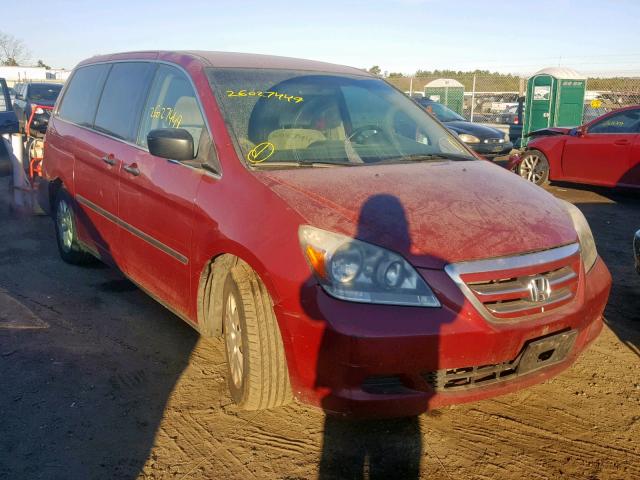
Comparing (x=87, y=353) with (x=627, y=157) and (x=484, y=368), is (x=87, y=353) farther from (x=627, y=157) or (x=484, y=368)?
(x=627, y=157)

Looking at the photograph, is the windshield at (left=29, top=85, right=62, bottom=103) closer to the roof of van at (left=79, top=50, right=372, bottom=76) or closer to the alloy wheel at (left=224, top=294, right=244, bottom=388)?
the roof of van at (left=79, top=50, right=372, bottom=76)

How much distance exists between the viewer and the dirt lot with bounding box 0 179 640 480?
8.93 feet

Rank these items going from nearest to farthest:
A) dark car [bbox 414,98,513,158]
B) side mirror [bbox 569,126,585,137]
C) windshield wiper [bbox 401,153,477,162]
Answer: windshield wiper [bbox 401,153,477,162] → side mirror [bbox 569,126,585,137] → dark car [bbox 414,98,513,158]

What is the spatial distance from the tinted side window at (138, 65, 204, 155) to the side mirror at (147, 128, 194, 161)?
0.55 ft

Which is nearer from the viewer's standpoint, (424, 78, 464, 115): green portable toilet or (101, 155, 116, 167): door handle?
(101, 155, 116, 167): door handle

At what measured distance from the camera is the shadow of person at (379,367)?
248cm

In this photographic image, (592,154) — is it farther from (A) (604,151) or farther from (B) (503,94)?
(B) (503,94)

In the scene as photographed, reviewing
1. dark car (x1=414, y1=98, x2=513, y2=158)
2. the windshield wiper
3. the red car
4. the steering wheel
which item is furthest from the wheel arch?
dark car (x1=414, y1=98, x2=513, y2=158)

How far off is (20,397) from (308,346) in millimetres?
1749

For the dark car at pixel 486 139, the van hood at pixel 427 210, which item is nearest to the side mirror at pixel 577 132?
the dark car at pixel 486 139

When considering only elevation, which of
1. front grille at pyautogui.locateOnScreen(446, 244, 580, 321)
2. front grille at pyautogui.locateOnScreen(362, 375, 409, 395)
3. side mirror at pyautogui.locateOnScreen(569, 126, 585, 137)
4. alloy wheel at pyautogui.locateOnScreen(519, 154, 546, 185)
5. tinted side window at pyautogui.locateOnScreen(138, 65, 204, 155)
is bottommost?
alloy wheel at pyautogui.locateOnScreen(519, 154, 546, 185)

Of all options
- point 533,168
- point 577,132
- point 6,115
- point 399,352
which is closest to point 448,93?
point 533,168

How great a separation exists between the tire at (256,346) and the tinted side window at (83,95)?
2735 mm

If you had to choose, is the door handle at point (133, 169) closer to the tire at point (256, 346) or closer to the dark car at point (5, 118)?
the tire at point (256, 346)
